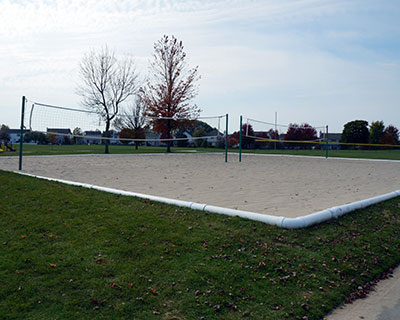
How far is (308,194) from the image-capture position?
6863 millimetres

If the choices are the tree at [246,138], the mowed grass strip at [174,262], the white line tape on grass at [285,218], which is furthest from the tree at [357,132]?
the mowed grass strip at [174,262]

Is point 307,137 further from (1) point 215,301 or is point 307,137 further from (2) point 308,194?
(1) point 215,301

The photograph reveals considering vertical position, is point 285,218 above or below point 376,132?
below

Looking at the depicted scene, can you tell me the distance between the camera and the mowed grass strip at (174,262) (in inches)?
111

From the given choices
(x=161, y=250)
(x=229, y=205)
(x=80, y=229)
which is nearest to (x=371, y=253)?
(x=229, y=205)

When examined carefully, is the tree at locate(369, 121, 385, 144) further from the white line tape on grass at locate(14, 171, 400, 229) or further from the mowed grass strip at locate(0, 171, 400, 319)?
the mowed grass strip at locate(0, 171, 400, 319)

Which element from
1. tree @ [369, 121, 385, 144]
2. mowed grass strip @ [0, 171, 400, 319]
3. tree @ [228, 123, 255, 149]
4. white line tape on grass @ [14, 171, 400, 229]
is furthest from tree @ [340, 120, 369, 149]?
mowed grass strip @ [0, 171, 400, 319]

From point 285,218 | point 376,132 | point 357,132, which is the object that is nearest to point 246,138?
point 357,132

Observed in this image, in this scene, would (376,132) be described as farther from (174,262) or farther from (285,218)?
(174,262)

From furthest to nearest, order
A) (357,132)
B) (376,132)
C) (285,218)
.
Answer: (376,132) < (357,132) < (285,218)

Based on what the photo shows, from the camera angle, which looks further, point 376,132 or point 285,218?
point 376,132

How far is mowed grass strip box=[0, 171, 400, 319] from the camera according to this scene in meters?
2.81

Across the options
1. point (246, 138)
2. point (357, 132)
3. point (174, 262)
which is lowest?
point (174, 262)

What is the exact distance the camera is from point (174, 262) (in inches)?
136
